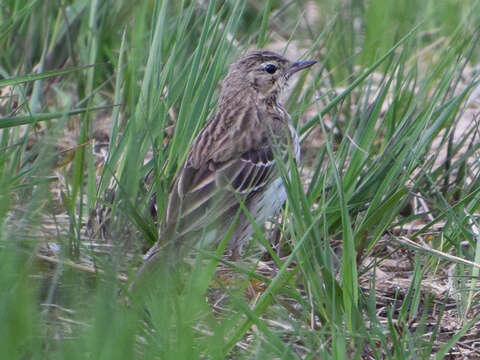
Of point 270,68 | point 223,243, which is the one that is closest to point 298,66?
point 270,68

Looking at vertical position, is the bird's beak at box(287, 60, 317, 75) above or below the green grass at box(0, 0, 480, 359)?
above

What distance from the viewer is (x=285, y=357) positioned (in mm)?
3135

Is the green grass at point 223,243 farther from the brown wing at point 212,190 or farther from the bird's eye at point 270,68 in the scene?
the bird's eye at point 270,68

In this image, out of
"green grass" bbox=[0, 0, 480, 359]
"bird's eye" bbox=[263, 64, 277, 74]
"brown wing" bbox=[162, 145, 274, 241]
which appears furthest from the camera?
"bird's eye" bbox=[263, 64, 277, 74]

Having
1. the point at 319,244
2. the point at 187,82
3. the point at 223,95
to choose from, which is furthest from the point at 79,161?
the point at 319,244

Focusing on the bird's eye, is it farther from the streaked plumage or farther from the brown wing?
the brown wing

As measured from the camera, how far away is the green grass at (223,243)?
9.90 ft

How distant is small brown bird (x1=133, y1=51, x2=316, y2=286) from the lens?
435 centimetres

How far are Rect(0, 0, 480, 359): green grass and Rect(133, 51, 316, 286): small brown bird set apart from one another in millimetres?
124

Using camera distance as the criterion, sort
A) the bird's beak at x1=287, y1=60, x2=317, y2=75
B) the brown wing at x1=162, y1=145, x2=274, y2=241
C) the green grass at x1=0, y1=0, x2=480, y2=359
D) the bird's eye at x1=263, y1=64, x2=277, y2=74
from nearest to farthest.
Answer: the green grass at x1=0, y1=0, x2=480, y2=359
the brown wing at x1=162, y1=145, x2=274, y2=241
the bird's beak at x1=287, y1=60, x2=317, y2=75
the bird's eye at x1=263, y1=64, x2=277, y2=74

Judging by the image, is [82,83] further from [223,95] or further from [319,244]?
[319,244]

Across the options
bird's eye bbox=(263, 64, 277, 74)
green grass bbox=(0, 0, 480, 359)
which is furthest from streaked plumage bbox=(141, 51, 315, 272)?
green grass bbox=(0, 0, 480, 359)

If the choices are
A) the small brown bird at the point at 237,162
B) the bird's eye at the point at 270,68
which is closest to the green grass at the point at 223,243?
the small brown bird at the point at 237,162

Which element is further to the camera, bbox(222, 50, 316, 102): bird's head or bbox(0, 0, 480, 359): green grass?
bbox(222, 50, 316, 102): bird's head
